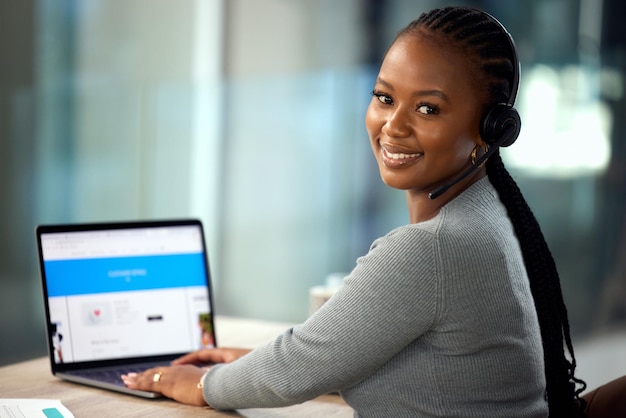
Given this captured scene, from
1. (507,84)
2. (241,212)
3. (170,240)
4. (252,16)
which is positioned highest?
(252,16)

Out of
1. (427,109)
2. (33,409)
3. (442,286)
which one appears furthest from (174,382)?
(427,109)

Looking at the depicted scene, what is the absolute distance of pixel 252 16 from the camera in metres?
4.56

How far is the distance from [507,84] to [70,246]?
0.92 m

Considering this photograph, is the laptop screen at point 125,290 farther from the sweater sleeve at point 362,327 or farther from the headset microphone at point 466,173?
the headset microphone at point 466,173

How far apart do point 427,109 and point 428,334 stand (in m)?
0.35

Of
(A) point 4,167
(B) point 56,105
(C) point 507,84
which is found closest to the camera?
(C) point 507,84

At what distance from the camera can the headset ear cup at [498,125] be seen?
50.0 inches

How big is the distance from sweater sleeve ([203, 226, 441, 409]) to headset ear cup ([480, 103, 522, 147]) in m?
0.21

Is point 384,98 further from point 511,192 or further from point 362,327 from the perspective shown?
point 362,327

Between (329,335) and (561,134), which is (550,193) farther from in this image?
(329,335)

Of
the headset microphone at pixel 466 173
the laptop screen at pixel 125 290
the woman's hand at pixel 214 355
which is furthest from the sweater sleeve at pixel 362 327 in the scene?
the laptop screen at pixel 125 290

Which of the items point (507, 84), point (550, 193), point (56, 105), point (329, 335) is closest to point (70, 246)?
point (329, 335)

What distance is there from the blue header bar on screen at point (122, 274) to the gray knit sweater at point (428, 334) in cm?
54

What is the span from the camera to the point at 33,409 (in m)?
1.31
